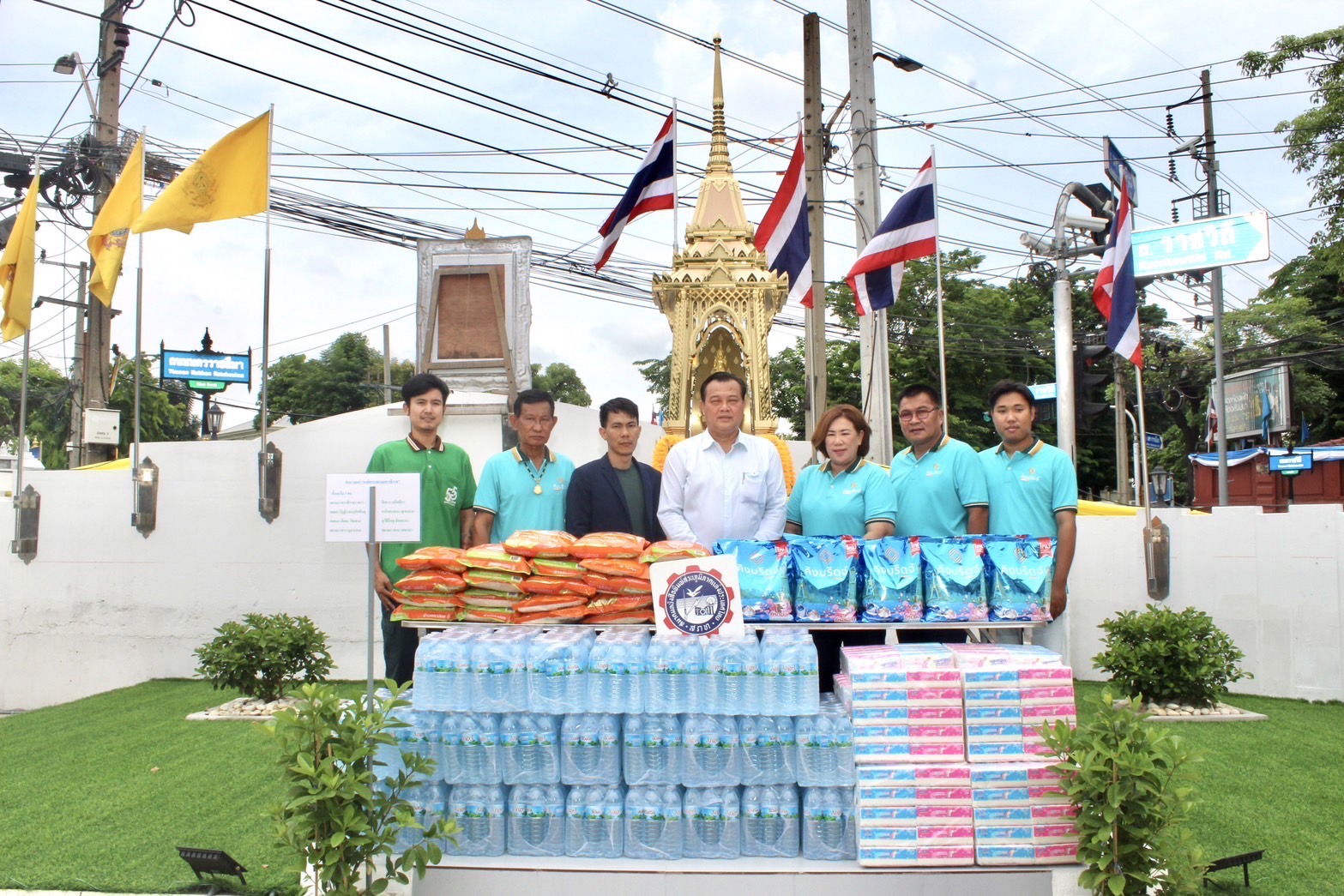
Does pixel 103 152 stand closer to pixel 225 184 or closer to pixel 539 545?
pixel 225 184

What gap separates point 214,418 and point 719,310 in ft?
50.6

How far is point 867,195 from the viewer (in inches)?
357

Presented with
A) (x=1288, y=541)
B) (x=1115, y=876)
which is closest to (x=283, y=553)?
(x=1115, y=876)

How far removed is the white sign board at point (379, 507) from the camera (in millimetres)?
3461

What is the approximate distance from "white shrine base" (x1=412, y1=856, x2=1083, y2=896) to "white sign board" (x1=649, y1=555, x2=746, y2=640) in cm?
75

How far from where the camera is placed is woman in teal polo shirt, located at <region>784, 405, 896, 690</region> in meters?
4.02

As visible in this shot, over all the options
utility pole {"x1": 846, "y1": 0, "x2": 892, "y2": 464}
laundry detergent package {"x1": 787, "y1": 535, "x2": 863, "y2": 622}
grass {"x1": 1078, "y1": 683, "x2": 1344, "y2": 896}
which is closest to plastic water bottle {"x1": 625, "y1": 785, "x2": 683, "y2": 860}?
laundry detergent package {"x1": 787, "y1": 535, "x2": 863, "y2": 622}

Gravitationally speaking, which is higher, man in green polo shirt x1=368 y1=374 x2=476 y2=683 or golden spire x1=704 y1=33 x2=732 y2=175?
golden spire x1=704 y1=33 x2=732 y2=175

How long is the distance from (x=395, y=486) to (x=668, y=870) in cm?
163

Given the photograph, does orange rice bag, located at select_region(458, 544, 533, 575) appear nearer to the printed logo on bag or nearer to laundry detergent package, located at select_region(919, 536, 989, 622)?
the printed logo on bag

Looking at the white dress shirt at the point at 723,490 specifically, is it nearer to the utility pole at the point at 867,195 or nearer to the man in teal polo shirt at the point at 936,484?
the man in teal polo shirt at the point at 936,484

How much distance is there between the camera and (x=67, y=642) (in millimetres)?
8961

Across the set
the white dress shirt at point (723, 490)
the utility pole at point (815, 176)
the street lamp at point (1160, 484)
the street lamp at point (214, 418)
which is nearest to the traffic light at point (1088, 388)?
the utility pole at point (815, 176)

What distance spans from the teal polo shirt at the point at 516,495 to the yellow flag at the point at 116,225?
249 inches
